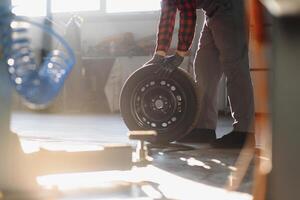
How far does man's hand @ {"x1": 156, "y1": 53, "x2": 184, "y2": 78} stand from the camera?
2311 millimetres

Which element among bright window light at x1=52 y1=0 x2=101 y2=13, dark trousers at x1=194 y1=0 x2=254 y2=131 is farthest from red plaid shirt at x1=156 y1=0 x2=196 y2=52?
bright window light at x1=52 y1=0 x2=101 y2=13

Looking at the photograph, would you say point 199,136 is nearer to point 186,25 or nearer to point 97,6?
point 186,25

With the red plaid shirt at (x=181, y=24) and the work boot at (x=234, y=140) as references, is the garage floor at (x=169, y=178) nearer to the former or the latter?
the work boot at (x=234, y=140)

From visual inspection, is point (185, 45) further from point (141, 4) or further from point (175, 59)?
point (141, 4)

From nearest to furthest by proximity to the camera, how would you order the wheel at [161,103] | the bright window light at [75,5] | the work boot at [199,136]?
the wheel at [161,103] → the work boot at [199,136] → the bright window light at [75,5]

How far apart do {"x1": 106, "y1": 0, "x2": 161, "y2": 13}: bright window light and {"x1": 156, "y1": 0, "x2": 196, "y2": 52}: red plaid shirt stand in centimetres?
380

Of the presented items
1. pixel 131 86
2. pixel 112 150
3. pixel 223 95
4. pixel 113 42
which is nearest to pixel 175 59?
pixel 131 86

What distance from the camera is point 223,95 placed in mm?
5387

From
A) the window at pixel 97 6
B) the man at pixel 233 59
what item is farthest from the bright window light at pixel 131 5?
the man at pixel 233 59

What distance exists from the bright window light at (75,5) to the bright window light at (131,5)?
0.69 feet

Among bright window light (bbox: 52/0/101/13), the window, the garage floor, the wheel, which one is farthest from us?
bright window light (bbox: 52/0/101/13)

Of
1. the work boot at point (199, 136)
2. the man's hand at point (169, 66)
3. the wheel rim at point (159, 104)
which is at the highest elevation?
the man's hand at point (169, 66)

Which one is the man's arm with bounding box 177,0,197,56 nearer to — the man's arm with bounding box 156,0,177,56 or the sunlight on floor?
the man's arm with bounding box 156,0,177,56

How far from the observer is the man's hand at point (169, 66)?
2.31 metres
